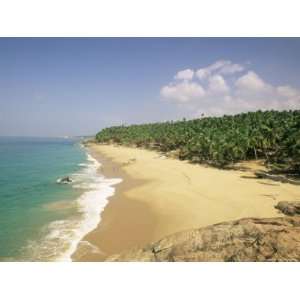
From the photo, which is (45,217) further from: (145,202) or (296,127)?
(296,127)

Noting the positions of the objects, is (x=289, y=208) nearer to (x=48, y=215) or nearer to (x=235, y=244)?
(x=235, y=244)

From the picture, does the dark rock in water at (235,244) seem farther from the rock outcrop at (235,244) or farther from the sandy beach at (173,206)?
the sandy beach at (173,206)

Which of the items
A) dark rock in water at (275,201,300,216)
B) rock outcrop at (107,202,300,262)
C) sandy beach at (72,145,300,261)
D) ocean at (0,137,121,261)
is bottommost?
ocean at (0,137,121,261)

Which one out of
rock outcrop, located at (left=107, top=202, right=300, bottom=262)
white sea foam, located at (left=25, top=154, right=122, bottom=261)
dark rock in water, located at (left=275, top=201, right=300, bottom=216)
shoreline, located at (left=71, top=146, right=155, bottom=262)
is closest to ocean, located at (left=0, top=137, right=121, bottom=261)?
white sea foam, located at (left=25, top=154, right=122, bottom=261)

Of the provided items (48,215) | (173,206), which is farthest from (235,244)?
(48,215)

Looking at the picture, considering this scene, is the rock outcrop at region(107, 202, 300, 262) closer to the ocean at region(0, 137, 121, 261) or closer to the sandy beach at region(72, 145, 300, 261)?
the sandy beach at region(72, 145, 300, 261)

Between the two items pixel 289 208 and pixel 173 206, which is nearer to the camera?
pixel 289 208
